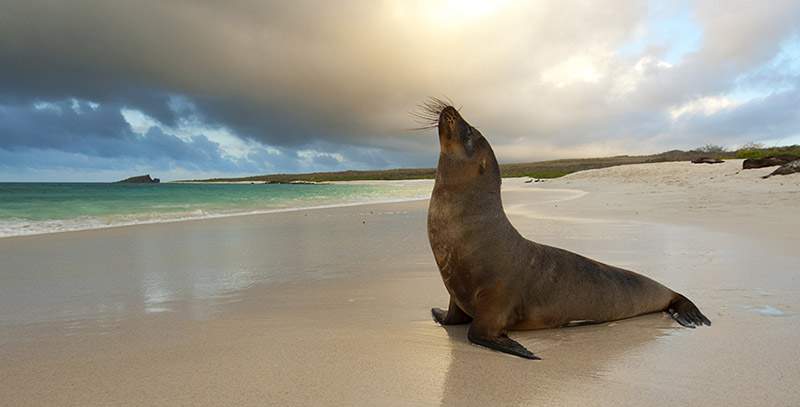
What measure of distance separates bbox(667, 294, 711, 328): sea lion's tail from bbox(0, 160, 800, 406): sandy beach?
98 mm

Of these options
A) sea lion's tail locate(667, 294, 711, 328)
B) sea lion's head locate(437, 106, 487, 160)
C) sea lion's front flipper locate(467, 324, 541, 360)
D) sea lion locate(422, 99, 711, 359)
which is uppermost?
sea lion's head locate(437, 106, 487, 160)

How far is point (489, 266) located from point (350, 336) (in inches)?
41.3

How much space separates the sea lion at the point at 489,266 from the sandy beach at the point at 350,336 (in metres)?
0.16

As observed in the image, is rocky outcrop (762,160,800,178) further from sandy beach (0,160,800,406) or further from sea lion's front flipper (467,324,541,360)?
sea lion's front flipper (467,324,541,360)

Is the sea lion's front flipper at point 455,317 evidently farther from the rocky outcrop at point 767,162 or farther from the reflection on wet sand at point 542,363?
the rocky outcrop at point 767,162

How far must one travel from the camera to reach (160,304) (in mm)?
4430

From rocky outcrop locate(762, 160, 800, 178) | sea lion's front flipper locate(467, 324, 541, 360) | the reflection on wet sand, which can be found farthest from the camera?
rocky outcrop locate(762, 160, 800, 178)

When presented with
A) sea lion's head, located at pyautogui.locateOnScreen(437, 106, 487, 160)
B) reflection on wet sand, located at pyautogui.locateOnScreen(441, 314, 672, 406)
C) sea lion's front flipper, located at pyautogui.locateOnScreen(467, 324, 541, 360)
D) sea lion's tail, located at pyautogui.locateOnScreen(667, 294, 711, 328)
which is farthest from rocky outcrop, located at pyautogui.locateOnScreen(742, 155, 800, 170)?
sea lion's front flipper, located at pyautogui.locateOnScreen(467, 324, 541, 360)

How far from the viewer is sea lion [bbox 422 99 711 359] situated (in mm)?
3385

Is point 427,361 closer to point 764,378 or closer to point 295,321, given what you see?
point 295,321

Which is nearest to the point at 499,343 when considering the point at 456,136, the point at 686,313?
the point at 456,136

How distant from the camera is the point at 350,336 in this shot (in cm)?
341

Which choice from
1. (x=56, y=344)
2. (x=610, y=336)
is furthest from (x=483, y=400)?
(x=56, y=344)

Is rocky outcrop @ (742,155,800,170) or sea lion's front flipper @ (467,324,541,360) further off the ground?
rocky outcrop @ (742,155,800,170)
